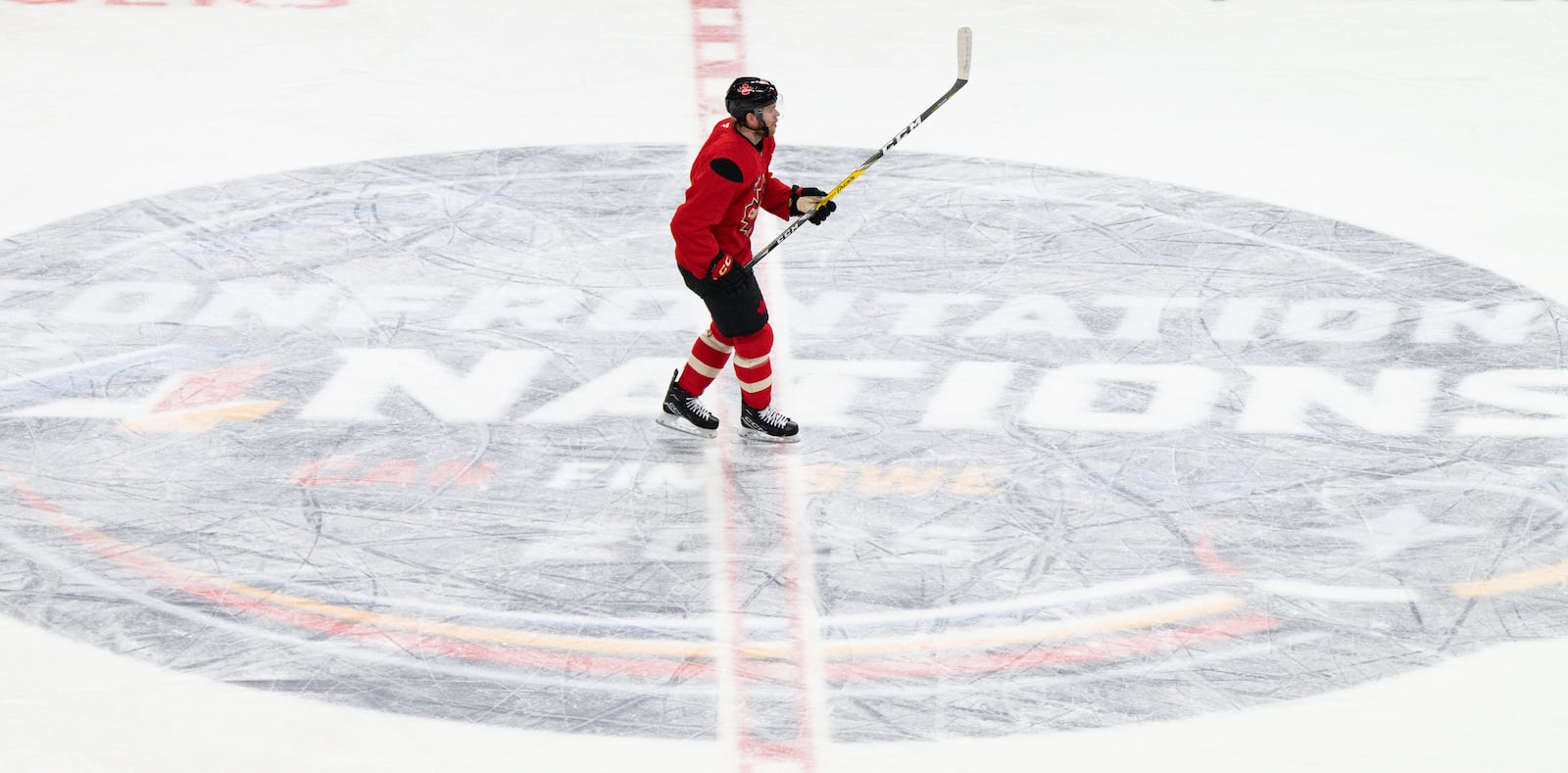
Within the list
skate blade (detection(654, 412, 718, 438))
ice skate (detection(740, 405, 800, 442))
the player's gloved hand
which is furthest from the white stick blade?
skate blade (detection(654, 412, 718, 438))

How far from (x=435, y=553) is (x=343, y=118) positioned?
3.32m

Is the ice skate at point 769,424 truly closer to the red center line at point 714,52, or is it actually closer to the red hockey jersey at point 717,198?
the red hockey jersey at point 717,198

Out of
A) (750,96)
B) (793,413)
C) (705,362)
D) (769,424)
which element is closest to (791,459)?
(769,424)

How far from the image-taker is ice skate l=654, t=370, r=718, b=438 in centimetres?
454

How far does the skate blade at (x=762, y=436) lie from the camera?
4531mm

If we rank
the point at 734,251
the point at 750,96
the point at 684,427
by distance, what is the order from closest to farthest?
the point at 750,96
the point at 734,251
the point at 684,427

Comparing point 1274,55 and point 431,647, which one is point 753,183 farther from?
point 1274,55

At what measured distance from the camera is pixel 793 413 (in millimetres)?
4684

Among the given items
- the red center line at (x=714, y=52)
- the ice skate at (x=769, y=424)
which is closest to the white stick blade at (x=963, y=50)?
the ice skate at (x=769, y=424)

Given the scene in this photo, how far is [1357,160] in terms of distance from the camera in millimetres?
6500

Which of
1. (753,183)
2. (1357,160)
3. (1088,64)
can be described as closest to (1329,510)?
(753,183)

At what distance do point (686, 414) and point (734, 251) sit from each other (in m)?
0.52

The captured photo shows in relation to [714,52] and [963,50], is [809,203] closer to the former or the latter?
[963,50]

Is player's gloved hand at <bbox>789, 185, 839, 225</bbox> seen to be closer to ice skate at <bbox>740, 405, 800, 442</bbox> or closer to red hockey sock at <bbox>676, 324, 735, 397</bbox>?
red hockey sock at <bbox>676, 324, 735, 397</bbox>
